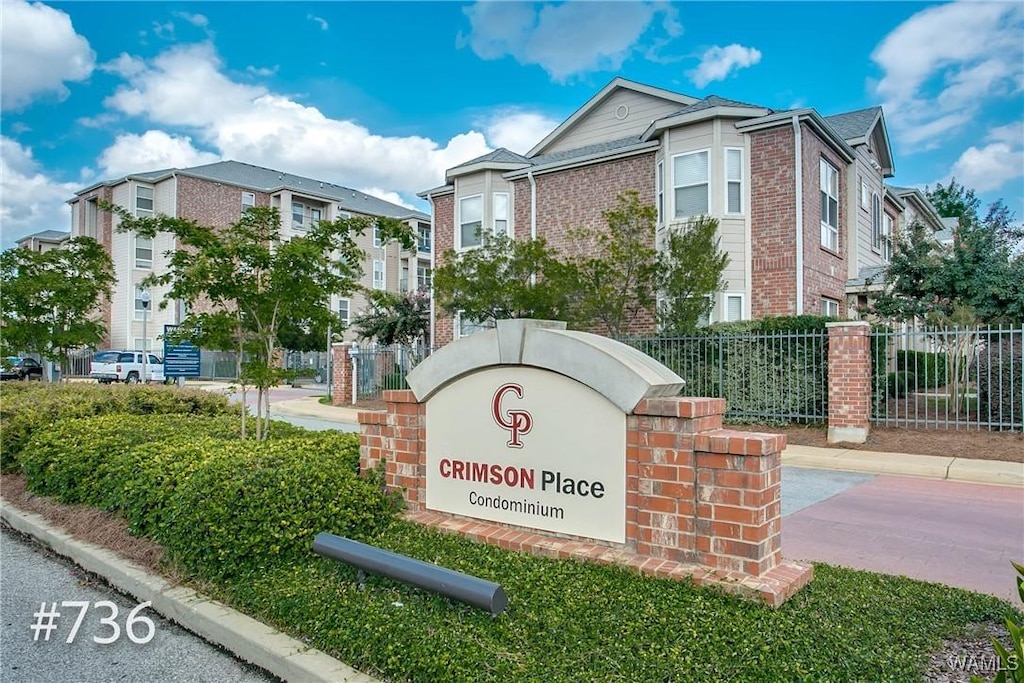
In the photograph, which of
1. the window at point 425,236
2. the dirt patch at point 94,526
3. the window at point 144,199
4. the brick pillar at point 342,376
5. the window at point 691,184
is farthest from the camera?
the window at point 425,236

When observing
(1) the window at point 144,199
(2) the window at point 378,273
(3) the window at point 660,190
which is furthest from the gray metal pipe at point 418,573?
(2) the window at point 378,273

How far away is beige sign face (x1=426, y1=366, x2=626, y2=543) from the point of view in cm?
443

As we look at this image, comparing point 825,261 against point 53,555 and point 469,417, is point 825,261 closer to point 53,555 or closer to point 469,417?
point 469,417

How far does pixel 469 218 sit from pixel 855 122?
41.6 ft

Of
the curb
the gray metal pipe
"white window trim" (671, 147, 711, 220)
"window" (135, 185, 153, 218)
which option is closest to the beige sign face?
the gray metal pipe

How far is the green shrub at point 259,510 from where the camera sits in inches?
178

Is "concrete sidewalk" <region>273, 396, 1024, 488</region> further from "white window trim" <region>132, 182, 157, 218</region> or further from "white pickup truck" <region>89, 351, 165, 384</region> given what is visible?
"white window trim" <region>132, 182, 157, 218</region>

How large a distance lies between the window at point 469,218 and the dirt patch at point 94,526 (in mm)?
16614

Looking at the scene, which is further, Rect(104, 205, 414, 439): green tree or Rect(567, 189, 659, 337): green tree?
Rect(567, 189, 659, 337): green tree

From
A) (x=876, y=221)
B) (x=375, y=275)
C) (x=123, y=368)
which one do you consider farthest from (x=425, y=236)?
(x=876, y=221)

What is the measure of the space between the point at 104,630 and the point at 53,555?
213 cm

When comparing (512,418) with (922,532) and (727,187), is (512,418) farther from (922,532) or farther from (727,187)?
(727,187)

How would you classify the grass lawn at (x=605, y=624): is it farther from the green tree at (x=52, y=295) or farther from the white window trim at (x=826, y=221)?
the white window trim at (x=826, y=221)

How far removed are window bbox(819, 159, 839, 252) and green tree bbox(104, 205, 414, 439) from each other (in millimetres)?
14547
